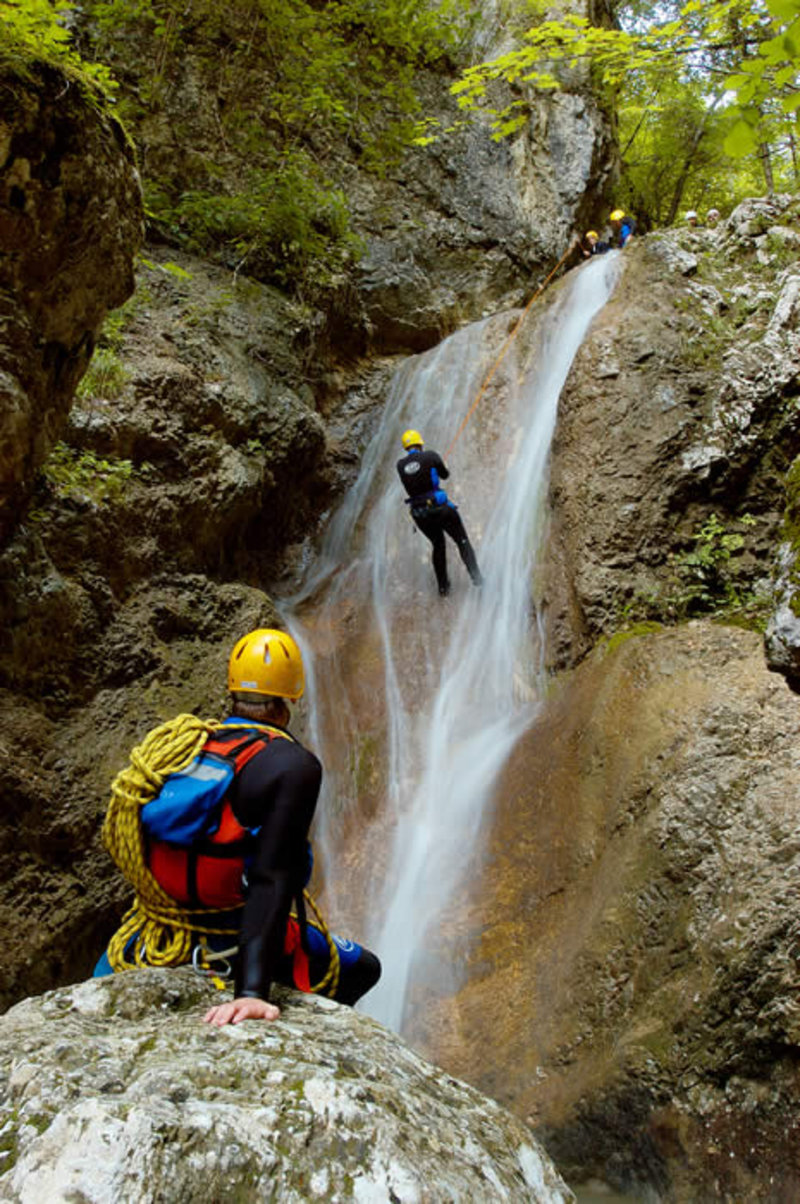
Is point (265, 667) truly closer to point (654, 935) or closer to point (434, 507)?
point (654, 935)

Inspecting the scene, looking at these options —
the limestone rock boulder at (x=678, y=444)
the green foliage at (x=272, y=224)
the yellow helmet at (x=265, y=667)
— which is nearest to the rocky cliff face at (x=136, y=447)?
the green foliage at (x=272, y=224)

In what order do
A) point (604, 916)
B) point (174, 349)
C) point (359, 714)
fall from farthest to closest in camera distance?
point (174, 349) < point (359, 714) < point (604, 916)

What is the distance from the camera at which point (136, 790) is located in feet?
7.80

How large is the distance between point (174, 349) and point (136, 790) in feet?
22.9

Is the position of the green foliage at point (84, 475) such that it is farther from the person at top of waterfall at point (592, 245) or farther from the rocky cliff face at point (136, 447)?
the person at top of waterfall at point (592, 245)

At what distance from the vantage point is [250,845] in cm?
238

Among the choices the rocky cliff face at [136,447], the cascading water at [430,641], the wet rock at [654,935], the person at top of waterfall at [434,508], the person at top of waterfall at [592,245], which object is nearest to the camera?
the wet rock at [654,935]

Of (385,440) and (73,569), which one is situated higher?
(385,440)

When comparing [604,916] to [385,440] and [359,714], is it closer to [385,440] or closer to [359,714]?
[359,714]

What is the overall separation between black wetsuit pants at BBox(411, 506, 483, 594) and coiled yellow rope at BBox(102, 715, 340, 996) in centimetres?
608

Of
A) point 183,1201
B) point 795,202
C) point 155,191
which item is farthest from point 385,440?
point 183,1201

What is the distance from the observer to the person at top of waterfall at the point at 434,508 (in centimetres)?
848

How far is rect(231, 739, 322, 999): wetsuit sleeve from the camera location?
7.07ft

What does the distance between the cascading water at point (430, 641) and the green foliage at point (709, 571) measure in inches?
63.4
